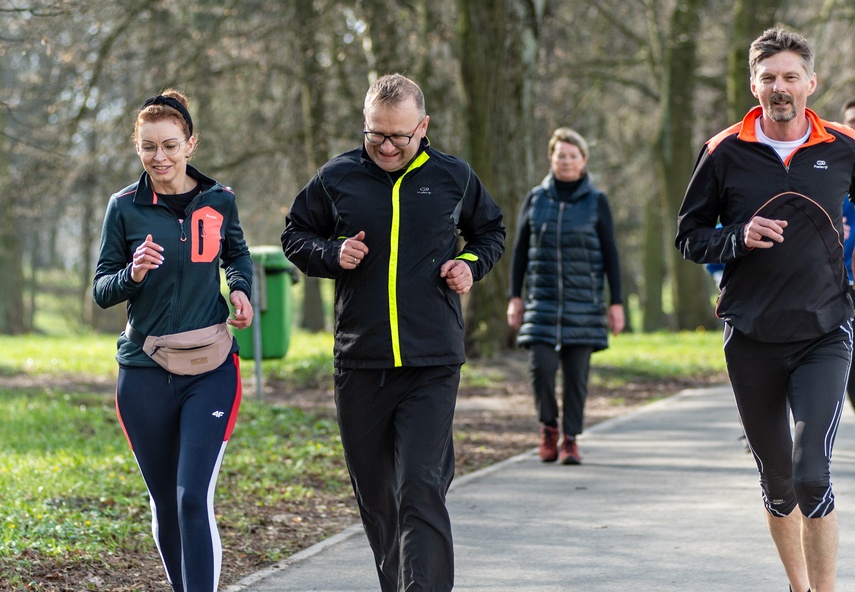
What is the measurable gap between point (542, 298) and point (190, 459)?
4.47 meters

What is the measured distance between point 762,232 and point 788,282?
0.92ft

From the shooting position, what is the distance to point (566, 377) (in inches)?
335

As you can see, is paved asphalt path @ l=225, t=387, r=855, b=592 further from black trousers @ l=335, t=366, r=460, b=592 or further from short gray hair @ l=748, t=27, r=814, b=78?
short gray hair @ l=748, t=27, r=814, b=78

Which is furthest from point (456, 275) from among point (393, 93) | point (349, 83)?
point (349, 83)

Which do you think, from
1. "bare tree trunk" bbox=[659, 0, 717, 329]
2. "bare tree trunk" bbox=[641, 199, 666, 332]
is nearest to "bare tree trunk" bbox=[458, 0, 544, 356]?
"bare tree trunk" bbox=[659, 0, 717, 329]

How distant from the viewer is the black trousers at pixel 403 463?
4.32 meters

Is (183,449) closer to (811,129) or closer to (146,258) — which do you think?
(146,258)

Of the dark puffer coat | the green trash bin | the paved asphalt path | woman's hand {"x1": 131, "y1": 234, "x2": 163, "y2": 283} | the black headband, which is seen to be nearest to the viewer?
woman's hand {"x1": 131, "y1": 234, "x2": 163, "y2": 283}

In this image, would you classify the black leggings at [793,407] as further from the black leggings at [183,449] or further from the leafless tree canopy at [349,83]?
the leafless tree canopy at [349,83]

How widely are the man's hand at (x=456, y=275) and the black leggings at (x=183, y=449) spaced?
88cm

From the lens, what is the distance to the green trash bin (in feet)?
38.5

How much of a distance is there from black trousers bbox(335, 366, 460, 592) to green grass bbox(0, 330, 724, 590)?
1569 millimetres

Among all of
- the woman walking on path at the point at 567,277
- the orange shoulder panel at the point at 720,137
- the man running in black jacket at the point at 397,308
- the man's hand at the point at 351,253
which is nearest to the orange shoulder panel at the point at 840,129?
the orange shoulder panel at the point at 720,137

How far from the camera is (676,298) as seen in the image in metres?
22.3
